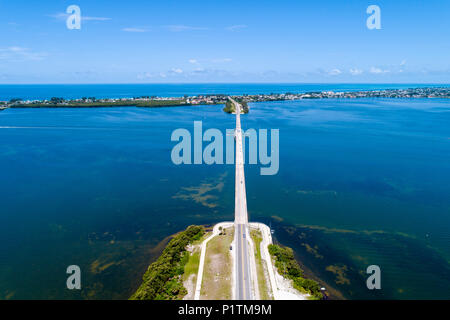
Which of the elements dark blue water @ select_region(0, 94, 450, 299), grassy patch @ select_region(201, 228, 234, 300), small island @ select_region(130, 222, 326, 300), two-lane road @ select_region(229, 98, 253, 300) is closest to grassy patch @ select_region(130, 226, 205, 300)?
small island @ select_region(130, 222, 326, 300)

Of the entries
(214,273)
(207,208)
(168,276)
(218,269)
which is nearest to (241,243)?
(218,269)

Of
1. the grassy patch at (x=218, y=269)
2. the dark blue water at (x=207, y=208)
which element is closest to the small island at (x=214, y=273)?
the grassy patch at (x=218, y=269)

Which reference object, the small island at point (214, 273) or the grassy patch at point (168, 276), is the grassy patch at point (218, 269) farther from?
the grassy patch at point (168, 276)

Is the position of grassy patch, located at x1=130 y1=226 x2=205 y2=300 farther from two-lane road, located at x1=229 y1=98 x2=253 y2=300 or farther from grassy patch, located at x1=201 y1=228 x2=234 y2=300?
two-lane road, located at x1=229 y1=98 x2=253 y2=300

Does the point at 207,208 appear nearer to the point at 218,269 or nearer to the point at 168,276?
the point at 218,269

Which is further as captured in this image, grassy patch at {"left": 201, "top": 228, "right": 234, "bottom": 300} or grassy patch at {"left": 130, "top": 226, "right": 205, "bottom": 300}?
grassy patch at {"left": 201, "top": 228, "right": 234, "bottom": 300}

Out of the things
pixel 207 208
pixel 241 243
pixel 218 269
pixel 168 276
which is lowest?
pixel 168 276
